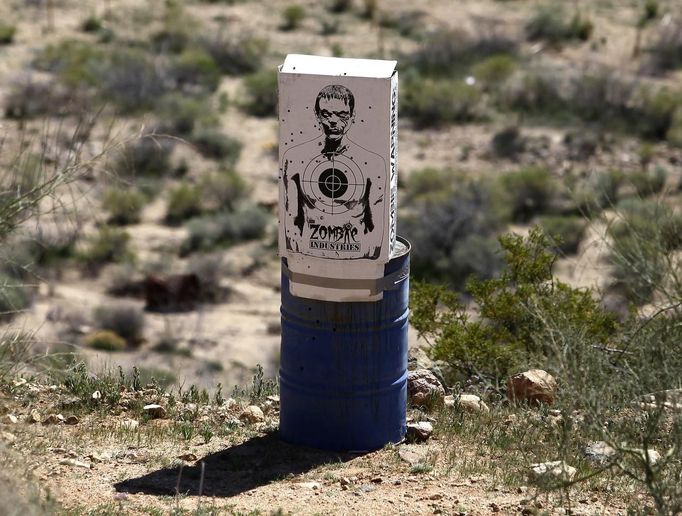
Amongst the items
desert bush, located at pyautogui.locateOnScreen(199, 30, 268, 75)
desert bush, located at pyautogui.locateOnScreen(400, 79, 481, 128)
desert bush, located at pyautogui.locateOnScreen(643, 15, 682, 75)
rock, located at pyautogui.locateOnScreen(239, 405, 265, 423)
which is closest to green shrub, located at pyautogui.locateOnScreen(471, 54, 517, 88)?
desert bush, located at pyautogui.locateOnScreen(400, 79, 481, 128)

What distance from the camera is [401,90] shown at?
28.5 metres

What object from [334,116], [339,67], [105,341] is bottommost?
[105,341]

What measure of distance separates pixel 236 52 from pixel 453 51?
5240mm

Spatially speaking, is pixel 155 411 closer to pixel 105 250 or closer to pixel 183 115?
pixel 105 250

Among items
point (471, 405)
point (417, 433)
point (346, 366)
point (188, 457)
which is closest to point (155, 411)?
point (188, 457)

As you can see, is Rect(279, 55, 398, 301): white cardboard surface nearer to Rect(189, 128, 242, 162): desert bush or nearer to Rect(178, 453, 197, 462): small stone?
Rect(178, 453, 197, 462): small stone

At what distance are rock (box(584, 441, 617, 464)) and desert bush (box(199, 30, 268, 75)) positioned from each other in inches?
951

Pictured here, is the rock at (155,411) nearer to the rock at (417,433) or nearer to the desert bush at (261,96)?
the rock at (417,433)

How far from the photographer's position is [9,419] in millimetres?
7074

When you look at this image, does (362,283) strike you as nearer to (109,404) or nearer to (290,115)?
(290,115)

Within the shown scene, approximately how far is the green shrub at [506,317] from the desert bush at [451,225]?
11.3 meters

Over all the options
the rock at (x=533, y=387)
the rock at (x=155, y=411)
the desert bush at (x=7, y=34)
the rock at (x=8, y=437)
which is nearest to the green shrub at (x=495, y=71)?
the desert bush at (x=7, y=34)

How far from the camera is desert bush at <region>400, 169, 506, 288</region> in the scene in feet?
69.8

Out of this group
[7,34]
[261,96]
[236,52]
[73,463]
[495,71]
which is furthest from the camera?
[236,52]
